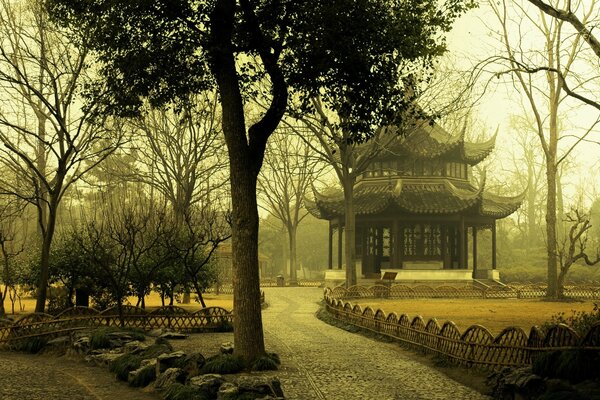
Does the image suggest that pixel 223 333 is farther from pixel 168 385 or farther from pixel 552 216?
pixel 552 216

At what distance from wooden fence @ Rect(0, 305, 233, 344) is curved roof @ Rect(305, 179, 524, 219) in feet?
62.5

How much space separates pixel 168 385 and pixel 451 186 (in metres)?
31.2

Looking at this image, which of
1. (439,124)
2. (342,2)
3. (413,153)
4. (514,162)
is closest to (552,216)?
(413,153)

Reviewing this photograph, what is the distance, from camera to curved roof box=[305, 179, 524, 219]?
38.2 m

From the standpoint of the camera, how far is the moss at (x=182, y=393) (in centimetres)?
971

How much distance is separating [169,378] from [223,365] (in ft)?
3.67

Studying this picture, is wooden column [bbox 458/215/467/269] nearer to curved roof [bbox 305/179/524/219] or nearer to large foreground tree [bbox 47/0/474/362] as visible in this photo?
curved roof [bbox 305/179/524/219]

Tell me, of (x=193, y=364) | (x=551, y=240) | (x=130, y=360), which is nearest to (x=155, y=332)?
(x=130, y=360)

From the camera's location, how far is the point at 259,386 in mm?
9430

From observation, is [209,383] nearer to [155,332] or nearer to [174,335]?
[174,335]

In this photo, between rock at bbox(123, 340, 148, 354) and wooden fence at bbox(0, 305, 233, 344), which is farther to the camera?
wooden fence at bbox(0, 305, 233, 344)

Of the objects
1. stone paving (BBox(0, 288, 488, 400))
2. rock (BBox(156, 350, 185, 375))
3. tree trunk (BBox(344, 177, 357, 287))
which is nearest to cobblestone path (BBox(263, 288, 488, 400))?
stone paving (BBox(0, 288, 488, 400))

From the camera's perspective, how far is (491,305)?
2811 centimetres

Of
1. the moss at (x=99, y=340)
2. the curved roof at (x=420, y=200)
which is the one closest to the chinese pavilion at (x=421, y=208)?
the curved roof at (x=420, y=200)
